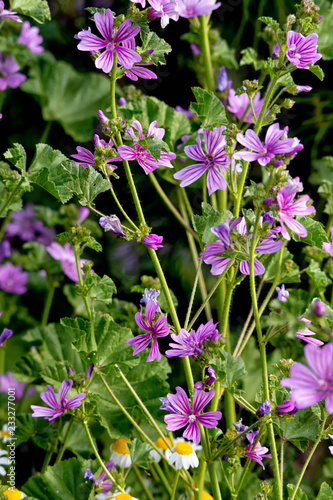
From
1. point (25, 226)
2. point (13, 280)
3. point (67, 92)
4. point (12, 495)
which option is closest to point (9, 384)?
point (13, 280)

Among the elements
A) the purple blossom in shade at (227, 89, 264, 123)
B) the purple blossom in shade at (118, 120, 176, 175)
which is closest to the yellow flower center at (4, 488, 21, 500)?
the purple blossom in shade at (118, 120, 176, 175)

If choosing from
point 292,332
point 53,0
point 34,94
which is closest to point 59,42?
point 53,0

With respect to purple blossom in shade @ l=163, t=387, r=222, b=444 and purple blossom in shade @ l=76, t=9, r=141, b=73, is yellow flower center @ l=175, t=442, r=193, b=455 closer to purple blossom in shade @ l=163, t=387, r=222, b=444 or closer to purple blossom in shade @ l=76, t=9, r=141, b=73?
purple blossom in shade @ l=163, t=387, r=222, b=444

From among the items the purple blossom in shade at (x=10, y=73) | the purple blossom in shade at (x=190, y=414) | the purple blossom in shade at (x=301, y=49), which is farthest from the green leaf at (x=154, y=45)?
the purple blossom in shade at (x=10, y=73)

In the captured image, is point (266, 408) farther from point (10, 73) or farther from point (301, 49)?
point (10, 73)

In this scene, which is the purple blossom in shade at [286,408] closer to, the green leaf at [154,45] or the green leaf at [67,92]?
the green leaf at [154,45]
